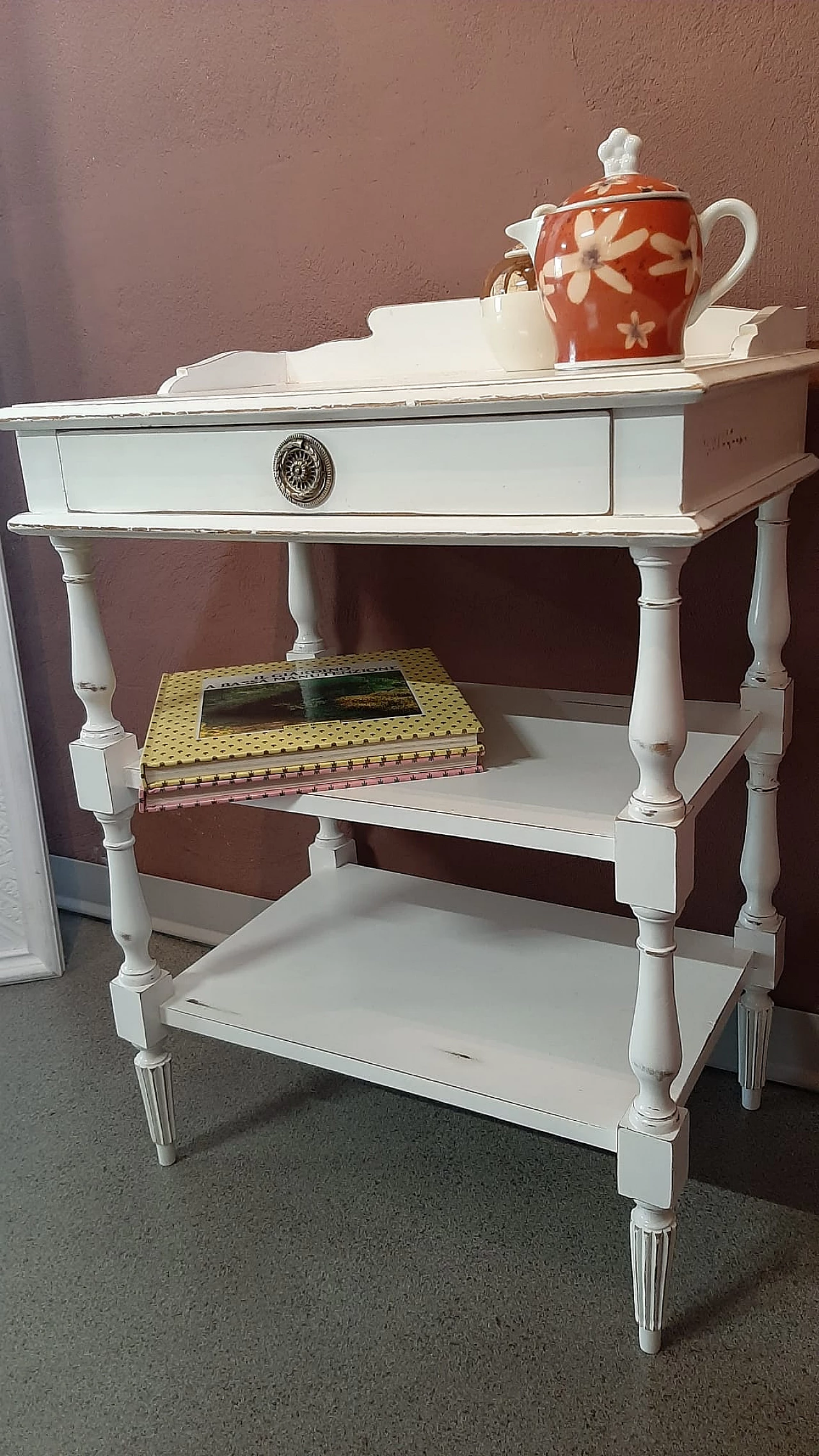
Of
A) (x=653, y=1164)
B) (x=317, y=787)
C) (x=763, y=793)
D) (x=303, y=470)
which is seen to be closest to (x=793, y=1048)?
(x=763, y=793)

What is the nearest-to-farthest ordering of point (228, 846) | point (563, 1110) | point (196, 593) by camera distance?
1. point (563, 1110)
2. point (196, 593)
3. point (228, 846)

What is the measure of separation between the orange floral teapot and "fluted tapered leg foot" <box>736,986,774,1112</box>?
29.1 inches

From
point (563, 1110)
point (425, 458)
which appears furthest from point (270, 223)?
point (563, 1110)

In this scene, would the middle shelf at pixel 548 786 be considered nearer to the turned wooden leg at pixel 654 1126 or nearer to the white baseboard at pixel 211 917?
the turned wooden leg at pixel 654 1126

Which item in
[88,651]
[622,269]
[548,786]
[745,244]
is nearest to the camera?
[622,269]

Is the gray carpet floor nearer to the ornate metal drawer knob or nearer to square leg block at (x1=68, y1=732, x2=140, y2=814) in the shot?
square leg block at (x1=68, y1=732, x2=140, y2=814)

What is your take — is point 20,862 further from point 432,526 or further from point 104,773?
point 432,526

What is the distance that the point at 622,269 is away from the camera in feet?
2.48

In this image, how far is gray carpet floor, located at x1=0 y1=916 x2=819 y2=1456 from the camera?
937 millimetres

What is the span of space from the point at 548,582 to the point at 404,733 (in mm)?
343

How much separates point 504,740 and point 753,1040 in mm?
466

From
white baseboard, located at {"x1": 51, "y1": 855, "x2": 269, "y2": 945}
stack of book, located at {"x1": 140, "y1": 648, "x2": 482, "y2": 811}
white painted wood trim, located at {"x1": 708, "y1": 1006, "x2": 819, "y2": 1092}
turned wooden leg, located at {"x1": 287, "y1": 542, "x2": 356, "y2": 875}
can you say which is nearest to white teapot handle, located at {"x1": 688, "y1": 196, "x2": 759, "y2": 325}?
stack of book, located at {"x1": 140, "y1": 648, "x2": 482, "y2": 811}

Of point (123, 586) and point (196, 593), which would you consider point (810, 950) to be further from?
point (123, 586)

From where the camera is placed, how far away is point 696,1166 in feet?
3.93
